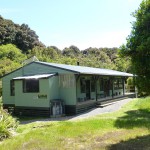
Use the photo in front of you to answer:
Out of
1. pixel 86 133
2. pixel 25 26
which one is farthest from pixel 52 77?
pixel 25 26

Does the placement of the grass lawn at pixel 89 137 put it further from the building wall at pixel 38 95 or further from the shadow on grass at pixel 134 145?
the building wall at pixel 38 95

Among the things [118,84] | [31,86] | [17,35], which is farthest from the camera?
[17,35]

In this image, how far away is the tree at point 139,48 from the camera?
952 cm

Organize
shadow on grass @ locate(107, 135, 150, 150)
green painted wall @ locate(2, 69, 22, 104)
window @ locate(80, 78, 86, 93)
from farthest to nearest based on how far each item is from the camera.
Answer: green painted wall @ locate(2, 69, 22, 104) < window @ locate(80, 78, 86, 93) < shadow on grass @ locate(107, 135, 150, 150)

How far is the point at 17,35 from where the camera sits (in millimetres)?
71688

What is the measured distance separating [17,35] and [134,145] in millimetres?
66731

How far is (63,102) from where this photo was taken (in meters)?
20.2

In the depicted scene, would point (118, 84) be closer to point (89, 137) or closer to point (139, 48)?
point (89, 137)

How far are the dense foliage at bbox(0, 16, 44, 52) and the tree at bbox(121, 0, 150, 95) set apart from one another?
60387 millimetres

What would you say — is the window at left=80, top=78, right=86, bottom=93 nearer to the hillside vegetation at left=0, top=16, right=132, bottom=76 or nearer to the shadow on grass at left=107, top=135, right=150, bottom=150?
the shadow on grass at left=107, top=135, right=150, bottom=150

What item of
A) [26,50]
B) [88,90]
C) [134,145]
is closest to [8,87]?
[88,90]

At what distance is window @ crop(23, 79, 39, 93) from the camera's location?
20362 millimetres

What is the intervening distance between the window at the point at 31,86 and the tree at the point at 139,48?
1145 cm

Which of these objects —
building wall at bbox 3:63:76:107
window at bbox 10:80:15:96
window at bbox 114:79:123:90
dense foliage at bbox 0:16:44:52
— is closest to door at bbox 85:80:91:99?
building wall at bbox 3:63:76:107
